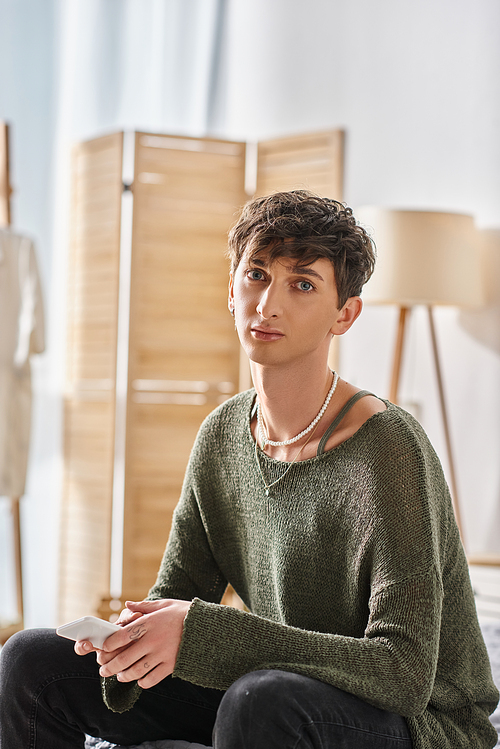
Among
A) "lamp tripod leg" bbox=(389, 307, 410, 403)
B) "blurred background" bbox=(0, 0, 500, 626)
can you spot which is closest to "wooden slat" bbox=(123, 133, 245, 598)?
"blurred background" bbox=(0, 0, 500, 626)

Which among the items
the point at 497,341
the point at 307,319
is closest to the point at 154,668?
the point at 307,319

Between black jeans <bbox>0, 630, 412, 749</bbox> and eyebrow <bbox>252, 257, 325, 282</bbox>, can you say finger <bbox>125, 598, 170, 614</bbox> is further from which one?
eyebrow <bbox>252, 257, 325, 282</bbox>

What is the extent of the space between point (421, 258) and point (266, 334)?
4.54 feet

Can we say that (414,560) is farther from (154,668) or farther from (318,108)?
(318,108)

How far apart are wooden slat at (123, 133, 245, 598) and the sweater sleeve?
1.97m

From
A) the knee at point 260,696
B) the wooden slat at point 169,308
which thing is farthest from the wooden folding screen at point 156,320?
the knee at point 260,696

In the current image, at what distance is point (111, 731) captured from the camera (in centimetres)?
118

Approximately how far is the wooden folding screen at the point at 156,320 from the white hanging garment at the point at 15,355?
0.96 feet

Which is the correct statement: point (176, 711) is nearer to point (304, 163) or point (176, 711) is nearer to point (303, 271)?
point (303, 271)

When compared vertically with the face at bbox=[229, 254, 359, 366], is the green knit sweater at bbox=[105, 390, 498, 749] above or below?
below

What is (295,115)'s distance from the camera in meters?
3.34

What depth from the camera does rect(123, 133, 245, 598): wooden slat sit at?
294 cm

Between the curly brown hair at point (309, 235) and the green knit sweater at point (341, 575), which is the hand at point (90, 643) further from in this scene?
the curly brown hair at point (309, 235)

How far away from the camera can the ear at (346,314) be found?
1.21m
